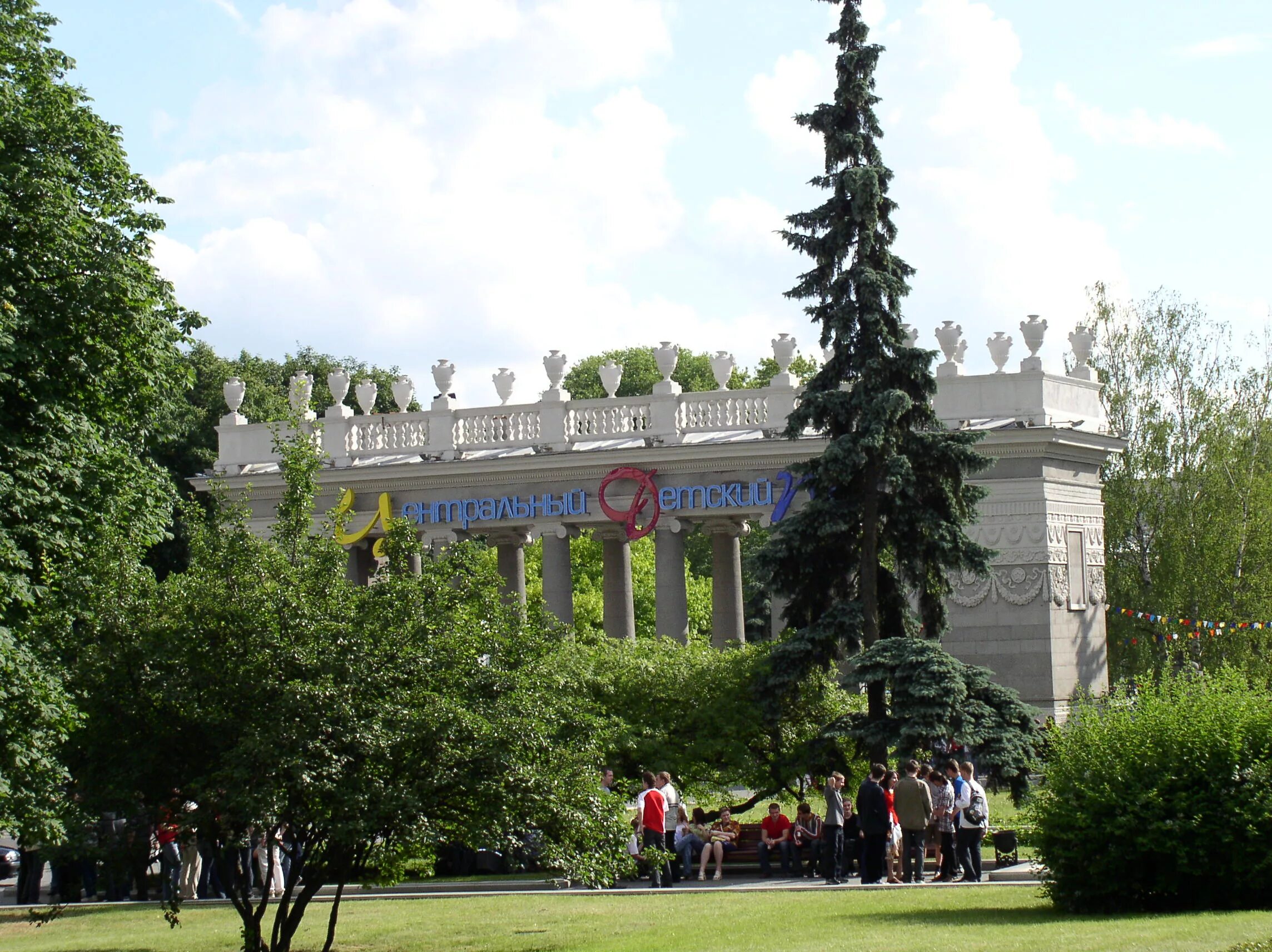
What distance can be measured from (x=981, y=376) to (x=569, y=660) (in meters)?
15.5

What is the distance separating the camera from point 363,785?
17.5 m

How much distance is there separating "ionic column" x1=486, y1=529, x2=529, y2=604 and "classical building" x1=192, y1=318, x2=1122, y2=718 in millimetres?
48

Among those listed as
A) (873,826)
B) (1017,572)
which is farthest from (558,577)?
(873,826)

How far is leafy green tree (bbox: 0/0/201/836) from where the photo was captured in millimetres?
23969

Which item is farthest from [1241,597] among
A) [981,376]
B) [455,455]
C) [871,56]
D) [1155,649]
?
[871,56]

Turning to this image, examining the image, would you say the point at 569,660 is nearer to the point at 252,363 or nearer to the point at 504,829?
the point at 504,829

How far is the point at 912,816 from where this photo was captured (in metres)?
23.4

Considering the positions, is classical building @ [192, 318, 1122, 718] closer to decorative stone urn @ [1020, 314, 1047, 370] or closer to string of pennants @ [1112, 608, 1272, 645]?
decorative stone urn @ [1020, 314, 1047, 370]

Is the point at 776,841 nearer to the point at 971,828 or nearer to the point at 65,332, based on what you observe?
the point at 971,828

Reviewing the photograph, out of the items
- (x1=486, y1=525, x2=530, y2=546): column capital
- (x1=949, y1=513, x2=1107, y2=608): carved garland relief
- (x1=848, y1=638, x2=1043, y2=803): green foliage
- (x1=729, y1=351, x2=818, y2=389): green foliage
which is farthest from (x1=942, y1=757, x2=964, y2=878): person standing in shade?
(x1=729, y1=351, x2=818, y2=389): green foliage

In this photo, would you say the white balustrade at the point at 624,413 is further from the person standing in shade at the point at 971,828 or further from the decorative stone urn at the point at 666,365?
the person standing in shade at the point at 971,828

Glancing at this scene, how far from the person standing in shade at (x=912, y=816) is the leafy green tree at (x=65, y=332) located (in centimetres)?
1105

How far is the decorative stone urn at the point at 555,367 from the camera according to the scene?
41812mm

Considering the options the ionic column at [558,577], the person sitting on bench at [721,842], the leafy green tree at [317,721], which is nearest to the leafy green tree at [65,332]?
the leafy green tree at [317,721]
